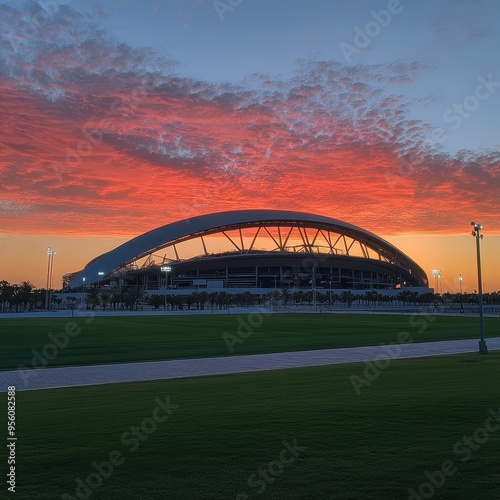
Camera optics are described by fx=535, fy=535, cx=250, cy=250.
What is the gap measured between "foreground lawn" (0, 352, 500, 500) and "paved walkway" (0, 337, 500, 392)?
2372 millimetres

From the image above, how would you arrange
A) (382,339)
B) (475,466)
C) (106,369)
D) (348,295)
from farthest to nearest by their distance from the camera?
(348,295)
(382,339)
(106,369)
(475,466)

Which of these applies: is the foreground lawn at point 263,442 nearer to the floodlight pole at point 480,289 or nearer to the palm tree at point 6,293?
the floodlight pole at point 480,289

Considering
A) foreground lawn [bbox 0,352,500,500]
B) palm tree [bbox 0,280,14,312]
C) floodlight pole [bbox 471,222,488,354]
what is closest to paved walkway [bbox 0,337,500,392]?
Result: floodlight pole [bbox 471,222,488,354]

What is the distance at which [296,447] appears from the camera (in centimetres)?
730

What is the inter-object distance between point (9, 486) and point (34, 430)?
8.57ft

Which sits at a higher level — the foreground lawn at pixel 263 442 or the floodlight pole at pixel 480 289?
the floodlight pole at pixel 480 289

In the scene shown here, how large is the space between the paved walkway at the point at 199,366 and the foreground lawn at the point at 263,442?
2372mm

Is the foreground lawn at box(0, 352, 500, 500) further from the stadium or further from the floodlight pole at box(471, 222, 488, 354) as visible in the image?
the stadium

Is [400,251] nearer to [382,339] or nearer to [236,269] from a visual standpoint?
[236,269]

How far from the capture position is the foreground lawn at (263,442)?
591cm

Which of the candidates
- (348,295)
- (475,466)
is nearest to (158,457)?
(475,466)

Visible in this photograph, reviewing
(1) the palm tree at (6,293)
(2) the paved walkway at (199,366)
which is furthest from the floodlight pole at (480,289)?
(1) the palm tree at (6,293)

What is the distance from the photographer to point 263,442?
7.57 m

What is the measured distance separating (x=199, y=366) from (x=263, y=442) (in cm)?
1073
